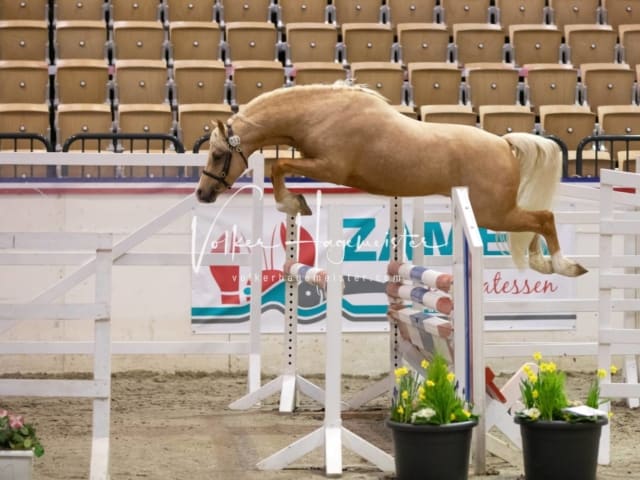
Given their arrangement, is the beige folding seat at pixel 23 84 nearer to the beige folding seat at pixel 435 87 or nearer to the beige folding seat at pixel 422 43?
the beige folding seat at pixel 435 87

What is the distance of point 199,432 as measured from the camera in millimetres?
5598

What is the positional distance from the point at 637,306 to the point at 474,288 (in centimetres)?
166

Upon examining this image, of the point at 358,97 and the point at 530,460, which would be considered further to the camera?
the point at 358,97

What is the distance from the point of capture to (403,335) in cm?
570

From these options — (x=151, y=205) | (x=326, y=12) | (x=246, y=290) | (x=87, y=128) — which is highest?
(x=326, y=12)

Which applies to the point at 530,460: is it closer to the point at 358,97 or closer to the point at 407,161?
the point at 407,161

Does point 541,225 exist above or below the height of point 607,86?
below

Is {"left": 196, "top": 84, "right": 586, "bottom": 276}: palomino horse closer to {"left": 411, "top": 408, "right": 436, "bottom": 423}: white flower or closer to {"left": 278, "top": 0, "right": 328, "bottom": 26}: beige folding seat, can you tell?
{"left": 411, "top": 408, "right": 436, "bottom": 423}: white flower

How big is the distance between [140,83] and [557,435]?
225 inches

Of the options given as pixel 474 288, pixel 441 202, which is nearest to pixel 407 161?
pixel 474 288

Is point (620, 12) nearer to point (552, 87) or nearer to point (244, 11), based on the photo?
point (552, 87)

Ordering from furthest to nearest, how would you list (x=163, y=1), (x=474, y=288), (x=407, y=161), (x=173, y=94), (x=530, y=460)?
(x=163, y=1), (x=173, y=94), (x=407, y=161), (x=474, y=288), (x=530, y=460)

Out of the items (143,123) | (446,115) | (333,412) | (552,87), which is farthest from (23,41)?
(333,412)

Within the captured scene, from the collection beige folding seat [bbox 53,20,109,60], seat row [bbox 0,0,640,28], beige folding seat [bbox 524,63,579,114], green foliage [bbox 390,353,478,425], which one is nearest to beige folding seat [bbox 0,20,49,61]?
beige folding seat [bbox 53,20,109,60]
